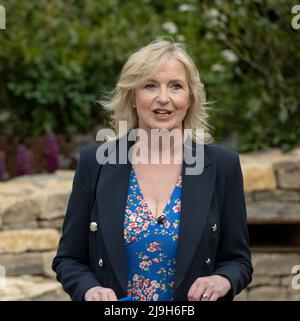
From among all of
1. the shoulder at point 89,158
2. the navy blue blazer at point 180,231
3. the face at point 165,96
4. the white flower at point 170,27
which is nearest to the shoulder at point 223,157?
the navy blue blazer at point 180,231

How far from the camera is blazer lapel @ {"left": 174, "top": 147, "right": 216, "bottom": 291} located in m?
2.46

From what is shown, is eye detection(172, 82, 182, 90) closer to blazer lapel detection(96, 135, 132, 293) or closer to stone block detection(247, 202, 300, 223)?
blazer lapel detection(96, 135, 132, 293)

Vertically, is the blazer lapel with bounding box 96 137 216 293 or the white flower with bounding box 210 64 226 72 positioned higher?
the white flower with bounding box 210 64 226 72

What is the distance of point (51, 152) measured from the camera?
5.90 m

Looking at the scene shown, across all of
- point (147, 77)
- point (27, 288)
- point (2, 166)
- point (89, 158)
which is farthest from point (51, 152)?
point (147, 77)

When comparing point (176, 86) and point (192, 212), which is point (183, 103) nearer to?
point (176, 86)

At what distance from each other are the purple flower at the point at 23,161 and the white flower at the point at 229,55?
69.0 inches

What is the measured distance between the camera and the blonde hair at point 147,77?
2.57m

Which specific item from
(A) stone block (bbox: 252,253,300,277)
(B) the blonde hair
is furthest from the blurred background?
(B) the blonde hair

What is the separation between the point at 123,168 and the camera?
2.68m

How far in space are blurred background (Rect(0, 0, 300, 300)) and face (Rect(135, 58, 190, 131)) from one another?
276cm
